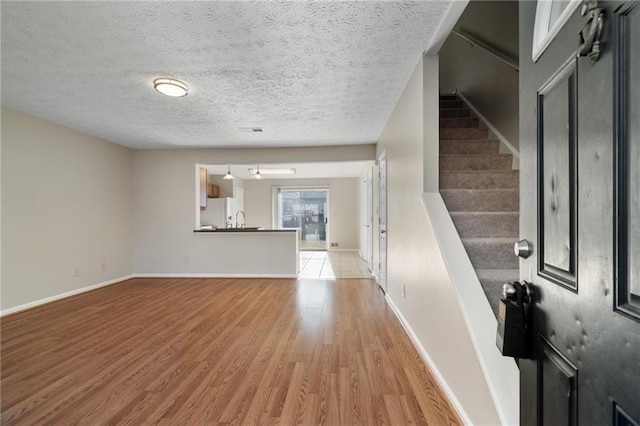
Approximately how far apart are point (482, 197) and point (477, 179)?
0.79 feet

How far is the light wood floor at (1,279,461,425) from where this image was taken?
1591 millimetres

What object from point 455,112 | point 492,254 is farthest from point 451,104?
point 492,254

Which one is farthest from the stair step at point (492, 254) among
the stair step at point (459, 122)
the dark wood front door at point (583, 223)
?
the stair step at point (459, 122)

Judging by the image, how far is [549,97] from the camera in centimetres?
71

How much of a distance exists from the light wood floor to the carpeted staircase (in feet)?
2.93

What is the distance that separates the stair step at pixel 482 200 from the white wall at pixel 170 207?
3.23 metres

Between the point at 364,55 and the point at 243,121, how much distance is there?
1938 millimetres

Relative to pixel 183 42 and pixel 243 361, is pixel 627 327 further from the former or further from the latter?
pixel 183 42

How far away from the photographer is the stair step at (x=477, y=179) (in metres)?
2.52

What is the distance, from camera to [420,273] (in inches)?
87.0

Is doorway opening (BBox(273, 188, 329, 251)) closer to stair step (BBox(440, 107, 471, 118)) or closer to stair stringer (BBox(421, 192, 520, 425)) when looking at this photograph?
stair step (BBox(440, 107, 471, 118))

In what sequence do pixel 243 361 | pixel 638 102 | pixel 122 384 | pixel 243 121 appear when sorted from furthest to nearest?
pixel 243 121 → pixel 243 361 → pixel 122 384 → pixel 638 102

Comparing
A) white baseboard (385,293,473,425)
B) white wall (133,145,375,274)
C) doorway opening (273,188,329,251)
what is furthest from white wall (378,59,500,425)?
doorway opening (273,188,329,251)

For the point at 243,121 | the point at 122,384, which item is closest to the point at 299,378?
the point at 122,384
